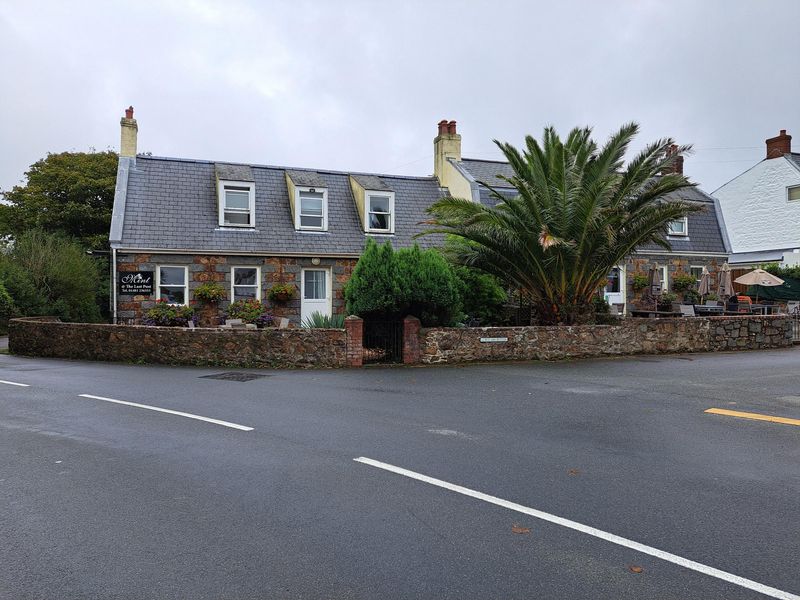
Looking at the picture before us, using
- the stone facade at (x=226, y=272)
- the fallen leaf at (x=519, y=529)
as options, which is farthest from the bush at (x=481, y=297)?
the fallen leaf at (x=519, y=529)

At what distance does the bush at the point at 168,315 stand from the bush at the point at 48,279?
19.2ft

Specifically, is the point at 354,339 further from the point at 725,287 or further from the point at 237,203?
the point at 725,287

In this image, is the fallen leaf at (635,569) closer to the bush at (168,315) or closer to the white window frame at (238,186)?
the bush at (168,315)

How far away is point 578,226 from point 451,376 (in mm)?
5618

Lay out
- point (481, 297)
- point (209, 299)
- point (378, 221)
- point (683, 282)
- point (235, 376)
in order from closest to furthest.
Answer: point (235, 376) < point (481, 297) < point (209, 299) < point (378, 221) < point (683, 282)

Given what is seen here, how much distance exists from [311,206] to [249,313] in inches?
210

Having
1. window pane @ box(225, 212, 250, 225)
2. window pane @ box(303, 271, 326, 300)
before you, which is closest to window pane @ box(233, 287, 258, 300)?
window pane @ box(303, 271, 326, 300)

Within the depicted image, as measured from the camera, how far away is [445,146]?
28.0 meters

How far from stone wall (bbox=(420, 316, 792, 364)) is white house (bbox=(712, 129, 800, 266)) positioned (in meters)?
16.7

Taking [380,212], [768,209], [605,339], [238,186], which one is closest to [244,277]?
[238,186]

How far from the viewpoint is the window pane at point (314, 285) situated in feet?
76.7

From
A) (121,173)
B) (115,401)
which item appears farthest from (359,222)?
(115,401)

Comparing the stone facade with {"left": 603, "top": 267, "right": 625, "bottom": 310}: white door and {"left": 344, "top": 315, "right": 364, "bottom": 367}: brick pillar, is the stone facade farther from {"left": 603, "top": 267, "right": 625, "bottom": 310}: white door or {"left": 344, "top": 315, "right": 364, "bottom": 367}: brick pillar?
{"left": 603, "top": 267, "right": 625, "bottom": 310}: white door

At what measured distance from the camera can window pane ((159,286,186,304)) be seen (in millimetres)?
21578
